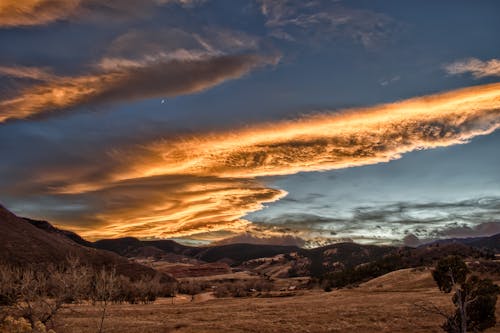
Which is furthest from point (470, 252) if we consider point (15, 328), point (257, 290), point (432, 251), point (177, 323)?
point (15, 328)

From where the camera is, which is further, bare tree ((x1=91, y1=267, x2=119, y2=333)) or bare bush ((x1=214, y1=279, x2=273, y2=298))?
bare bush ((x1=214, y1=279, x2=273, y2=298))

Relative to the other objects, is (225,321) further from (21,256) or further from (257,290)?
(21,256)

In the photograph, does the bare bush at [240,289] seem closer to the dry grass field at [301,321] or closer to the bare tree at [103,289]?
the bare tree at [103,289]

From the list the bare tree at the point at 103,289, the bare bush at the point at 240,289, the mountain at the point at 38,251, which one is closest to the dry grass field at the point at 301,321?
the bare tree at the point at 103,289

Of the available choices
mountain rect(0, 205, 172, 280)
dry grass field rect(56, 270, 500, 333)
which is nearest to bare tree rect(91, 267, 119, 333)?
dry grass field rect(56, 270, 500, 333)

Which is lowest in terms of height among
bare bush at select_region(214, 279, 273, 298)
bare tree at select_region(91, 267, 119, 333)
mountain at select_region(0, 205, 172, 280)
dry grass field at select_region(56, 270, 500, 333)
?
bare bush at select_region(214, 279, 273, 298)

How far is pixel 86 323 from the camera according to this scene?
168 feet

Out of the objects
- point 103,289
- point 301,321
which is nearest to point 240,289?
point 103,289

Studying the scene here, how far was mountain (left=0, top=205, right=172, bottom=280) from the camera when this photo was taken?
118 metres

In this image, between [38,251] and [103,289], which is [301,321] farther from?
[38,251]

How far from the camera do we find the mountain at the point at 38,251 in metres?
118

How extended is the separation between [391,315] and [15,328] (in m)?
40.5

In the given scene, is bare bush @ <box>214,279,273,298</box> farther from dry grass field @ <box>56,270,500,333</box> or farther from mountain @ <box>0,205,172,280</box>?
dry grass field @ <box>56,270,500,333</box>

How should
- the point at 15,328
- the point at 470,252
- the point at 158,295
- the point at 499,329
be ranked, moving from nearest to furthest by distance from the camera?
the point at 15,328 → the point at 499,329 → the point at 470,252 → the point at 158,295
